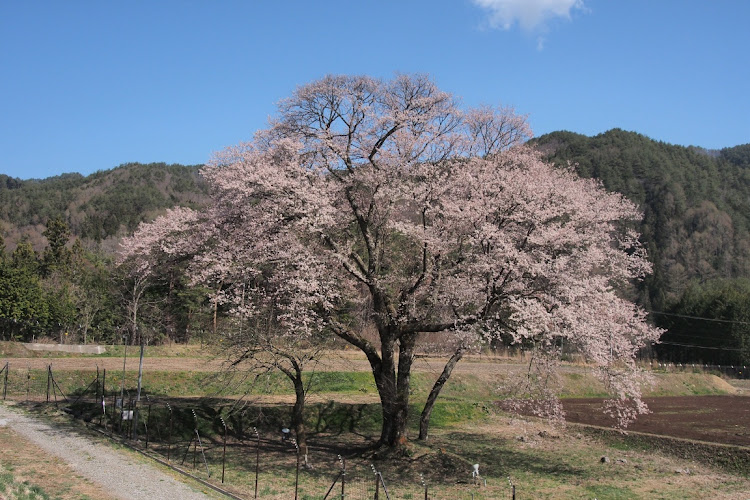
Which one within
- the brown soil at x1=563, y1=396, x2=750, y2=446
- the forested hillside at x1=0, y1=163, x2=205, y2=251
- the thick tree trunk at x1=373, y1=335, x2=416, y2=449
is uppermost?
the forested hillside at x1=0, y1=163, x2=205, y2=251

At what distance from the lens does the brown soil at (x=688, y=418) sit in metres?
23.4

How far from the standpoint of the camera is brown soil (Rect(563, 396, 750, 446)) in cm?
2342

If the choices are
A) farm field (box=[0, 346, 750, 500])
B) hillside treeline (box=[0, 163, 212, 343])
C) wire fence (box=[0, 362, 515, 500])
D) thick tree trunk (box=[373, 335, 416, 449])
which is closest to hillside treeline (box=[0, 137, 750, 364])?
hillside treeline (box=[0, 163, 212, 343])

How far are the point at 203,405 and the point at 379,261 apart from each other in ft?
29.6

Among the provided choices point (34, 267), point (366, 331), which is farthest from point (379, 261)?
point (34, 267)

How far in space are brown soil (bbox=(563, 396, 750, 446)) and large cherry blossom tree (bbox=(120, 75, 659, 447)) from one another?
7625 mm

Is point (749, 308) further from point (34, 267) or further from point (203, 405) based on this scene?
point (34, 267)

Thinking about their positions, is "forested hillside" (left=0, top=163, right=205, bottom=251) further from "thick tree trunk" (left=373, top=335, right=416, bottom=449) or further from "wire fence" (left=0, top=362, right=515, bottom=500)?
"thick tree trunk" (left=373, top=335, right=416, bottom=449)

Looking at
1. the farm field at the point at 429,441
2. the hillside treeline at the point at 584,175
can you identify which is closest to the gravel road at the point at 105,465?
the farm field at the point at 429,441

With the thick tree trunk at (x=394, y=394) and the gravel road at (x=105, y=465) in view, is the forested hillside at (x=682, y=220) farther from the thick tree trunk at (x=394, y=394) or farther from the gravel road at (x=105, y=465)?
the gravel road at (x=105, y=465)

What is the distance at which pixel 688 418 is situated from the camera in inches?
1128

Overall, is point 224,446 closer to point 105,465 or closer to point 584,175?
point 105,465

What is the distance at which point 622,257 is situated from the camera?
19031mm

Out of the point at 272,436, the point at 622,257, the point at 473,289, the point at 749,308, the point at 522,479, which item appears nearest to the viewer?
the point at 522,479
